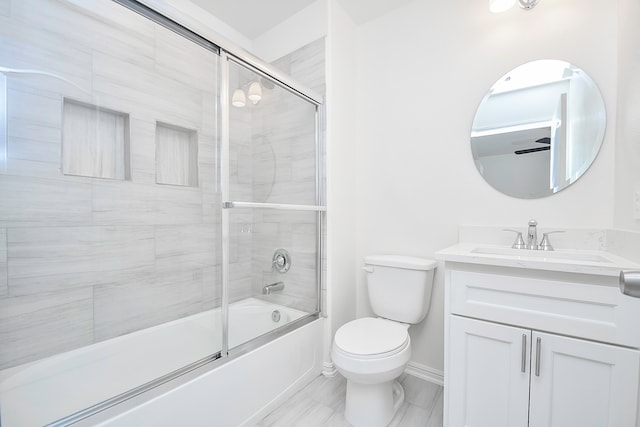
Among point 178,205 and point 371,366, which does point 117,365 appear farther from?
point 371,366

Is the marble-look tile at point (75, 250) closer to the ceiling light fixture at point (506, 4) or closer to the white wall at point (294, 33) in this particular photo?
the white wall at point (294, 33)

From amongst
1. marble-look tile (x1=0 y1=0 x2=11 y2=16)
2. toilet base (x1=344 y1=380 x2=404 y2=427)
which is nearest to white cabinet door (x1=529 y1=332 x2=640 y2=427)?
toilet base (x1=344 y1=380 x2=404 y2=427)

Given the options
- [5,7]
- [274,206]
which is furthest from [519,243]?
[5,7]

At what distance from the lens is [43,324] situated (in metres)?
1.36

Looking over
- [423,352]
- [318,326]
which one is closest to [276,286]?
[318,326]

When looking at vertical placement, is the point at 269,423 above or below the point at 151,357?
below

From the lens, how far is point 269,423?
1.45 m

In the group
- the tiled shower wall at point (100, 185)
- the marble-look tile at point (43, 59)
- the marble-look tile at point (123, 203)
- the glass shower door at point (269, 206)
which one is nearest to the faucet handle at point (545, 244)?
the glass shower door at point (269, 206)

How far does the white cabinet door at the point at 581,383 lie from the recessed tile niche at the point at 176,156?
75.6 inches

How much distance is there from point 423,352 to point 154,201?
1970 mm

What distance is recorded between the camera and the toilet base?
142 cm

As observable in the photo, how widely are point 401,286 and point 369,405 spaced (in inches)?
25.7

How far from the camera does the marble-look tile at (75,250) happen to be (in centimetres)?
130

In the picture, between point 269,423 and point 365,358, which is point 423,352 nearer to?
point 365,358
